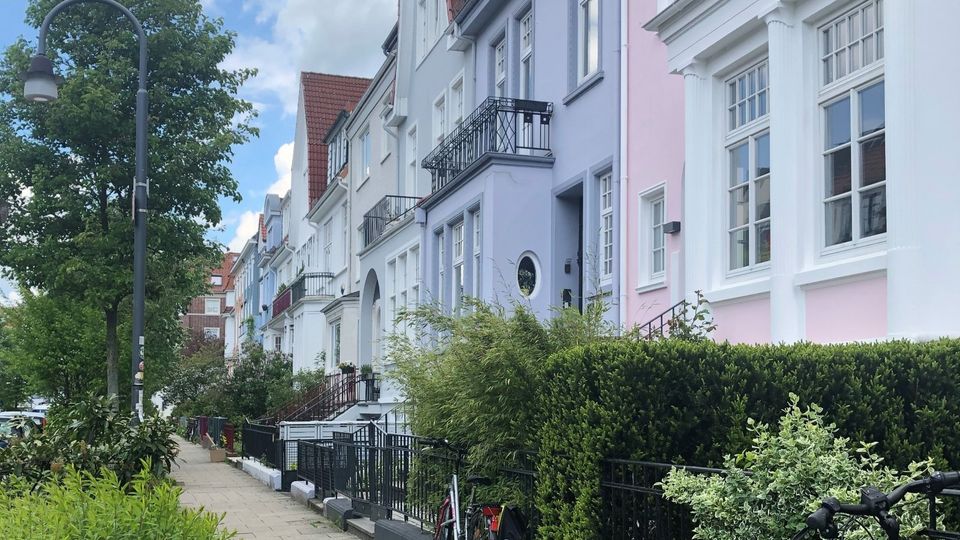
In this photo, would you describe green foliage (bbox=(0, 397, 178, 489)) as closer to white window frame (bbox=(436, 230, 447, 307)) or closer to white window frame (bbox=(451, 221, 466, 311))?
white window frame (bbox=(451, 221, 466, 311))

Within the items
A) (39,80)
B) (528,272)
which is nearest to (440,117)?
(528,272)

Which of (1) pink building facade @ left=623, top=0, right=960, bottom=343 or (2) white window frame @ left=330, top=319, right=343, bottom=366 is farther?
(2) white window frame @ left=330, top=319, right=343, bottom=366

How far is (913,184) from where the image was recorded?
7.49 m

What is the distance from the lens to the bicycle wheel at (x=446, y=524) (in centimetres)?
834

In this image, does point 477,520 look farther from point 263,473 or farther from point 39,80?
point 263,473

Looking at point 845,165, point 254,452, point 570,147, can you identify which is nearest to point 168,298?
point 254,452

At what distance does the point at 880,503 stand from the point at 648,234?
30.9 ft

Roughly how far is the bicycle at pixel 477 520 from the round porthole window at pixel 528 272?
7.36 m

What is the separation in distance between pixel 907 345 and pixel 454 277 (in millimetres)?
12402

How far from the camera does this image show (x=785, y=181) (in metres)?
8.92

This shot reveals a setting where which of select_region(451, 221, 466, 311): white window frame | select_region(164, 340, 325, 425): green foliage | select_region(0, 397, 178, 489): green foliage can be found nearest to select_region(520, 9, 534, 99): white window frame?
select_region(451, 221, 466, 311): white window frame

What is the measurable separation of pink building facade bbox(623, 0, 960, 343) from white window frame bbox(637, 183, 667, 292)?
60 cm

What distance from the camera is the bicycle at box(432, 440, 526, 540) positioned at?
770 cm

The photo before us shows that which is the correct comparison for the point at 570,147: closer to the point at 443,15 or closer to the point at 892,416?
the point at 443,15
